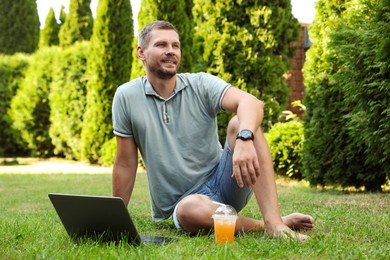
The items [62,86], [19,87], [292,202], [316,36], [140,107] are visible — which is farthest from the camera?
[19,87]

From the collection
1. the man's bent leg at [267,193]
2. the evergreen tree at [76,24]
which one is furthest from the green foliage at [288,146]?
the evergreen tree at [76,24]

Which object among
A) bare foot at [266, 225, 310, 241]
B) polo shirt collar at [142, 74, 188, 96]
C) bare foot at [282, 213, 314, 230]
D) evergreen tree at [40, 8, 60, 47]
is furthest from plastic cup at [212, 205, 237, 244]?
evergreen tree at [40, 8, 60, 47]

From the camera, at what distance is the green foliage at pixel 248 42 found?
1013 centimetres

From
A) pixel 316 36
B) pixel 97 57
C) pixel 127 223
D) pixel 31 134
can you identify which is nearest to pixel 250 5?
pixel 316 36

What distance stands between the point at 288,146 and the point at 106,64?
21.6 ft

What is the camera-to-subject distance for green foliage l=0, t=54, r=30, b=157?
17.6 metres

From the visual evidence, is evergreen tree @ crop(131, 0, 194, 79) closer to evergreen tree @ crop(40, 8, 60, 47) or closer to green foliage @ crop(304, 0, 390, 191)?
green foliage @ crop(304, 0, 390, 191)

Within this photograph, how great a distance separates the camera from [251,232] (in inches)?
134

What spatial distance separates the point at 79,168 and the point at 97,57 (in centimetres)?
269

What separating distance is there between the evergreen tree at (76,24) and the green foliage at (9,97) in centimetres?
385

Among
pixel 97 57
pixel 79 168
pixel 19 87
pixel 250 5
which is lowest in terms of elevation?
pixel 79 168

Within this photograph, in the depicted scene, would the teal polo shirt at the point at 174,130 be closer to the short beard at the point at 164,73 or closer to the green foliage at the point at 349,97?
the short beard at the point at 164,73

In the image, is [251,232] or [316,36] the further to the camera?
[316,36]

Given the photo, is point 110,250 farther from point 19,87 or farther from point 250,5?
point 19,87
